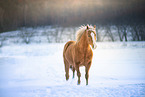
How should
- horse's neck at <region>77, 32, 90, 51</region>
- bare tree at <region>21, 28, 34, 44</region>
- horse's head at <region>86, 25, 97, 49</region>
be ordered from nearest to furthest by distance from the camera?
horse's head at <region>86, 25, 97, 49</region> → horse's neck at <region>77, 32, 90, 51</region> → bare tree at <region>21, 28, 34, 44</region>

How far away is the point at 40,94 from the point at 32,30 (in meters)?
23.6

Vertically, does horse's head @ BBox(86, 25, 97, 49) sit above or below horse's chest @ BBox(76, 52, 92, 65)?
above

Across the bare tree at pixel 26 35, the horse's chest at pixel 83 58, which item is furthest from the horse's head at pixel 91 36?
the bare tree at pixel 26 35

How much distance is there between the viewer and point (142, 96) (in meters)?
2.81

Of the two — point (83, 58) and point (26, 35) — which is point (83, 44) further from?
point (26, 35)

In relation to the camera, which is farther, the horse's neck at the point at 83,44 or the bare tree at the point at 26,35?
the bare tree at the point at 26,35

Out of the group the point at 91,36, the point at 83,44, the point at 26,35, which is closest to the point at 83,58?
the point at 83,44

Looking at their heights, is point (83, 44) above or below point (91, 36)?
below

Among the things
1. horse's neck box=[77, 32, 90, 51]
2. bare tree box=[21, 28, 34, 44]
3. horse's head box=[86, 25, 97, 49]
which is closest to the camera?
horse's head box=[86, 25, 97, 49]

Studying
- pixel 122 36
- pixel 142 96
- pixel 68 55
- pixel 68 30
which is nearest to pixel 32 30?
pixel 68 30

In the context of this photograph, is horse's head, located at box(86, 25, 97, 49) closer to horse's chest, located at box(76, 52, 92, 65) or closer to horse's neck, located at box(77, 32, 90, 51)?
horse's neck, located at box(77, 32, 90, 51)

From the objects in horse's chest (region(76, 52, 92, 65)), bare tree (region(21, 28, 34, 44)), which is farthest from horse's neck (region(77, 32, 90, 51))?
bare tree (region(21, 28, 34, 44))

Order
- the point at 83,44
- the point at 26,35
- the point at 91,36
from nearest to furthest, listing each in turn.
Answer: the point at 91,36 → the point at 83,44 → the point at 26,35

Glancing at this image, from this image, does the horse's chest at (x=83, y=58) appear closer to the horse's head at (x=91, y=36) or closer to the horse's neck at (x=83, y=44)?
the horse's neck at (x=83, y=44)
